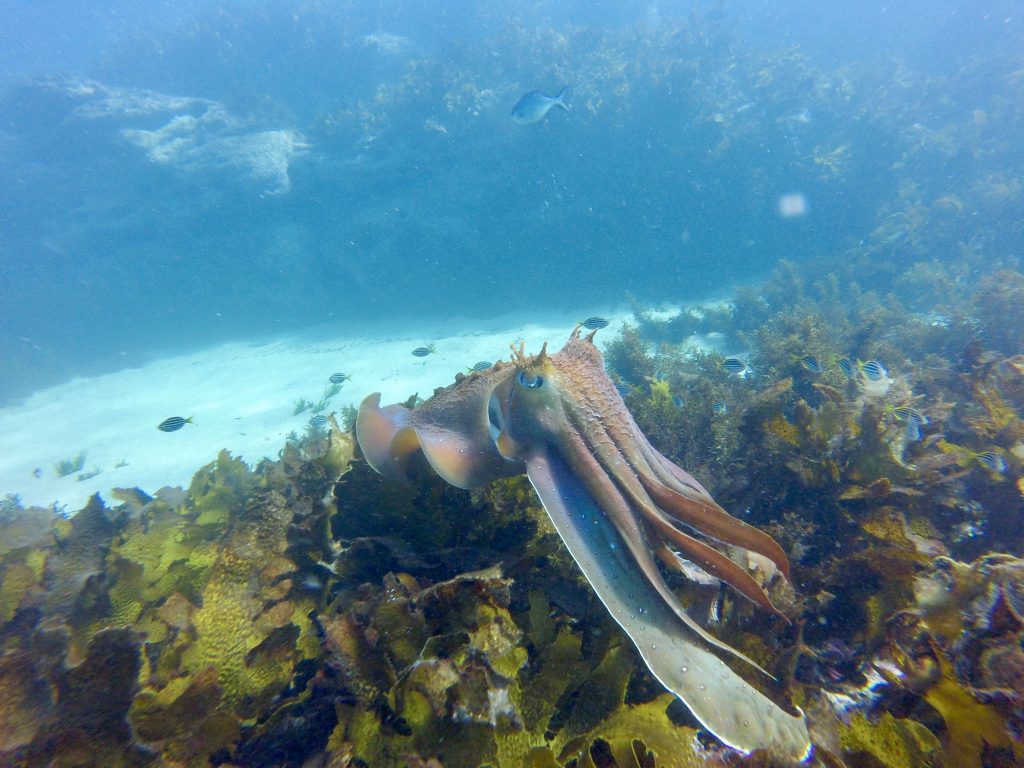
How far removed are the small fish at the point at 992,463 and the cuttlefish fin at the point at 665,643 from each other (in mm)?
2929

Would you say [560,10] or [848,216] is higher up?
[560,10]

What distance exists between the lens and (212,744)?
1535mm

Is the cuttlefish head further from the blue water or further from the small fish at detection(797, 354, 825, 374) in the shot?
the blue water

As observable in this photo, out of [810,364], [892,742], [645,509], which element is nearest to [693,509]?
[645,509]

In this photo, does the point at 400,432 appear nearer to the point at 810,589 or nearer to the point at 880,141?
the point at 810,589

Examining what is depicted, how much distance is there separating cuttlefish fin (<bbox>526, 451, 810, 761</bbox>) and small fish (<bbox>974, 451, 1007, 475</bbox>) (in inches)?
115

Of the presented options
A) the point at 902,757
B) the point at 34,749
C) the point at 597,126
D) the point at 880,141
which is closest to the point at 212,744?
the point at 34,749

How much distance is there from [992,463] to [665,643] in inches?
135

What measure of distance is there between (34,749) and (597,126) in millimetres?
24827

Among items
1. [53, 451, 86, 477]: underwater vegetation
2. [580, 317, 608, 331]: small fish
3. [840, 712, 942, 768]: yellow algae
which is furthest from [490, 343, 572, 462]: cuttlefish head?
[53, 451, 86, 477]: underwater vegetation

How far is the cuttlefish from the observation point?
1352 millimetres

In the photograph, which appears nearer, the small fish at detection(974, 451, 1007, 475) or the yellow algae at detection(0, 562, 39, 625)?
the yellow algae at detection(0, 562, 39, 625)

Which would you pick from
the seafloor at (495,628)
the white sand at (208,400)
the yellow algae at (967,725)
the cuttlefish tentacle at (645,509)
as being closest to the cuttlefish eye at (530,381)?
the cuttlefish tentacle at (645,509)

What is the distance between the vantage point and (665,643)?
1.41 meters
